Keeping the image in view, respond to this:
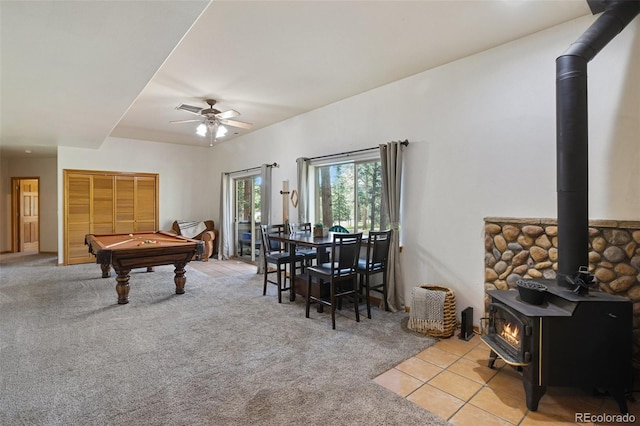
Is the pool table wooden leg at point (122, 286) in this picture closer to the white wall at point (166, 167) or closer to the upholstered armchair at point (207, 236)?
the upholstered armchair at point (207, 236)

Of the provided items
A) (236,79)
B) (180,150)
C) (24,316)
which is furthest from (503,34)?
(180,150)

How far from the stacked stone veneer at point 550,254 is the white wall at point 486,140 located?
0.10 metres

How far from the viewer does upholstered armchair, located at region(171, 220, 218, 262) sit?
23.3 feet

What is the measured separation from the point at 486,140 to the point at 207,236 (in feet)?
19.5

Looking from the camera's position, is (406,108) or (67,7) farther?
(406,108)

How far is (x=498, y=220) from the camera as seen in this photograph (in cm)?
299

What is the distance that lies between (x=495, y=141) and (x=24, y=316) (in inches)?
210

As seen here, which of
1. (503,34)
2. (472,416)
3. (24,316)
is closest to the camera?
(472,416)

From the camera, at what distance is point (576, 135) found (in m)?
2.15

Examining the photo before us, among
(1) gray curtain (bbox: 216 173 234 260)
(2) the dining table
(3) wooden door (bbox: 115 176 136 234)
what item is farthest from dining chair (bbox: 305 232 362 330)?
(3) wooden door (bbox: 115 176 136 234)

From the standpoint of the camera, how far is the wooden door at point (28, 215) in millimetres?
8508

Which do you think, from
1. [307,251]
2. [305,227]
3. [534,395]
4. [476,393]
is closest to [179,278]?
[307,251]

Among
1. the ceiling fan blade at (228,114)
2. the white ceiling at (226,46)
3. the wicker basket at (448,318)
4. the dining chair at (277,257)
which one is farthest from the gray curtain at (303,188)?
the wicker basket at (448,318)

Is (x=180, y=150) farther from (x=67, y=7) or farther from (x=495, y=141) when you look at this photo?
(x=495, y=141)
